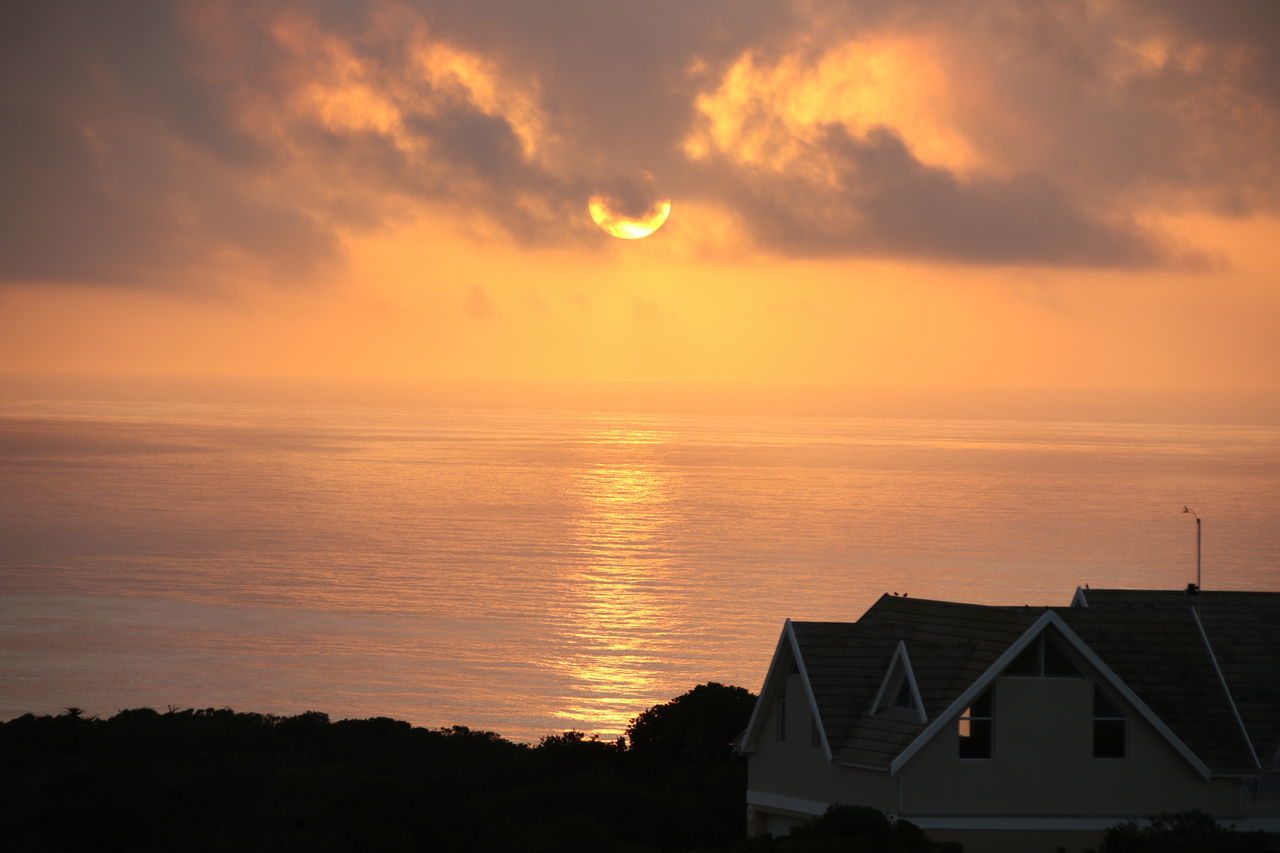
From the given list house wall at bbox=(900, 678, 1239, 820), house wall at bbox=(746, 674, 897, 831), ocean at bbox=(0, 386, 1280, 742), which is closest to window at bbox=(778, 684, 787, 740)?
house wall at bbox=(746, 674, 897, 831)

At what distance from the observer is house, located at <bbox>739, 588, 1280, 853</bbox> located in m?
31.7

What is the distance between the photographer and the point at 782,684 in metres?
34.6

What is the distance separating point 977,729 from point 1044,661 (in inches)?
68.1

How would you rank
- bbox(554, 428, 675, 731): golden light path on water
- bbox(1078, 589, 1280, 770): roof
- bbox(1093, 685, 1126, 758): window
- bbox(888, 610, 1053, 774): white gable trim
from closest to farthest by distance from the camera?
bbox(888, 610, 1053, 774): white gable trim → bbox(1093, 685, 1126, 758): window → bbox(1078, 589, 1280, 770): roof → bbox(554, 428, 675, 731): golden light path on water

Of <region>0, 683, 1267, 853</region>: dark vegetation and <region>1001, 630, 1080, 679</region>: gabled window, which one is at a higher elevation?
<region>1001, 630, 1080, 679</region>: gabled window

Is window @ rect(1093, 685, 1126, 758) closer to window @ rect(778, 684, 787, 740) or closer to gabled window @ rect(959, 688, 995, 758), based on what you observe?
gabled window @ rect(959, 688, 995, 758)

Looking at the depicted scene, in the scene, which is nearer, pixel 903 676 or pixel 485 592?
pixel 903 676

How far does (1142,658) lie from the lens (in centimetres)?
3300

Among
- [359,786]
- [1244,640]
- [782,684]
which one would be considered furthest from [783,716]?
[359,786]

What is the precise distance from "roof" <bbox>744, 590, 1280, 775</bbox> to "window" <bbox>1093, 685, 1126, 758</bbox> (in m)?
0.40

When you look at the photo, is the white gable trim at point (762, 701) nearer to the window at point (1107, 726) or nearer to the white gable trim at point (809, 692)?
the white gable trim at point (809, 692)

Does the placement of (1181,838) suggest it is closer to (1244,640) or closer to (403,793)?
(1244,640)

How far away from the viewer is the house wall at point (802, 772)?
31953mm

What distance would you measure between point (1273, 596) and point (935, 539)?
13887 centimetres
